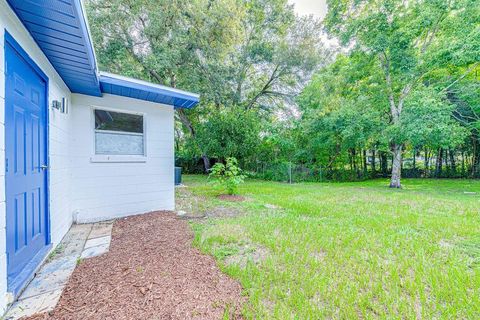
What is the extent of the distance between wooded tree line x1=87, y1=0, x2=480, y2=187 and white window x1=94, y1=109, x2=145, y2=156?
5514mm

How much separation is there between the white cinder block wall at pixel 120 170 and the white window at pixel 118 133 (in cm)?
10

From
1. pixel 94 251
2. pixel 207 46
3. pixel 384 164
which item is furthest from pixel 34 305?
pixel 384 164

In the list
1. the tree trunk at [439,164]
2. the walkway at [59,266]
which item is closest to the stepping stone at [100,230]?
the walkway at [59,266]

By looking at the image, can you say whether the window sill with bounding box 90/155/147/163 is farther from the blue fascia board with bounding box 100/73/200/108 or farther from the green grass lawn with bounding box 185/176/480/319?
the green grass lawn with bounding box 185/176/480/319

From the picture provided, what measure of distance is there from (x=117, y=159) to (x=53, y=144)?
4.08ft

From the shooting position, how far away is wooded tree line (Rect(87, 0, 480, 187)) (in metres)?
7.88

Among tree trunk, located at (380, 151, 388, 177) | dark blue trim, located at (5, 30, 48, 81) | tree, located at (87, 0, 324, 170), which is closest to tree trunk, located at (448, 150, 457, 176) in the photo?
tree trunk, located at (380, 151, 388, 177)

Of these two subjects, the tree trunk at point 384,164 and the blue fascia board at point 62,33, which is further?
the tree trunk at point 384,164

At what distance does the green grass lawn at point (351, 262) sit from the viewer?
1.74 meters

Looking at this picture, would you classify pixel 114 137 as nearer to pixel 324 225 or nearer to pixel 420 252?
pixel 324 225

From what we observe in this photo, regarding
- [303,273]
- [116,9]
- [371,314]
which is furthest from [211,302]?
[116,9]

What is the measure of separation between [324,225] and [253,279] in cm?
213

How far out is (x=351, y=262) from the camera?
2.47m

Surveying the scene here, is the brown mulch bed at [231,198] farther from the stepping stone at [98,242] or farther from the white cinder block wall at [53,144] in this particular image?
the white cinder block wall at [53,144]
